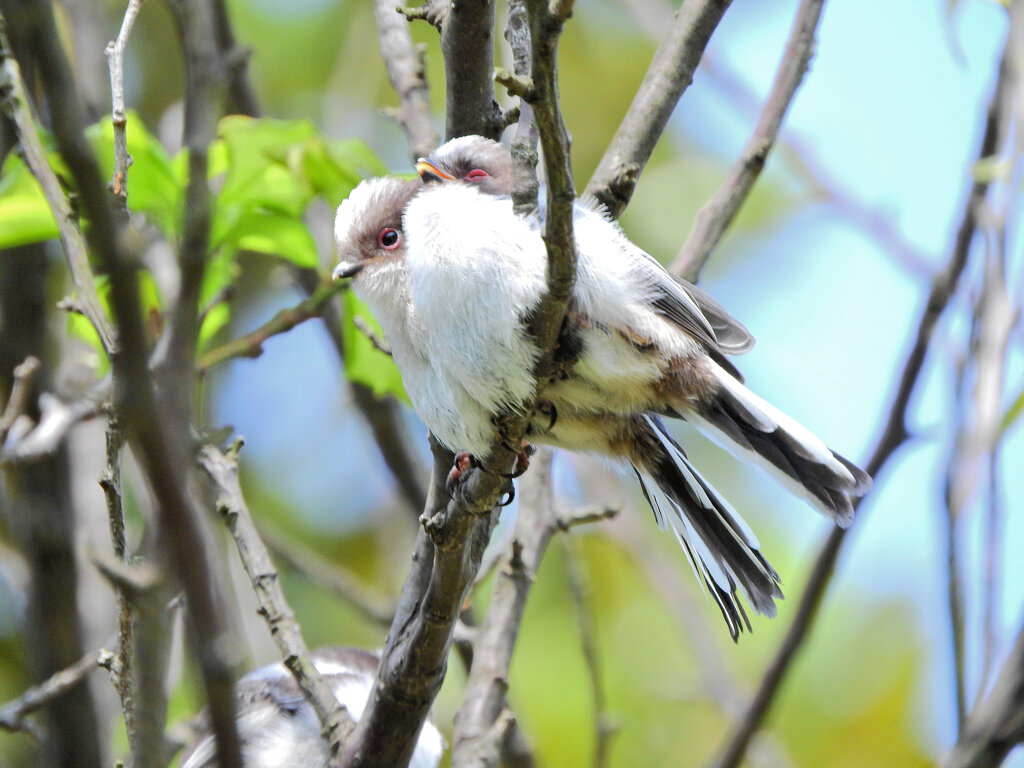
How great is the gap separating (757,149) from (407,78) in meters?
1.09

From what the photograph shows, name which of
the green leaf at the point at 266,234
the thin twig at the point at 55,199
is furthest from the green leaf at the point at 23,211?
the green leaf at the point at 266,234

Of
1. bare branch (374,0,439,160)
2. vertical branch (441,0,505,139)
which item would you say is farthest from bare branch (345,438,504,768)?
bare branch (374,0,439,160)

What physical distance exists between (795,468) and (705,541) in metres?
0.38

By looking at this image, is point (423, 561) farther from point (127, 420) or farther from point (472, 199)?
point (127, 420)

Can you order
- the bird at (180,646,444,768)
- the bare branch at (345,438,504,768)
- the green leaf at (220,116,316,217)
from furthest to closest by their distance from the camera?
the bird at (180,646,444,768) → the green leaf at (220,116,316,217) → the bare branch at (345,438,504,768)

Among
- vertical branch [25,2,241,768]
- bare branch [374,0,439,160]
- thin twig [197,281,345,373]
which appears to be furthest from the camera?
bare branch [374,0,439,160]

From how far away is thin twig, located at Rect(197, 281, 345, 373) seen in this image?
277 centimetres

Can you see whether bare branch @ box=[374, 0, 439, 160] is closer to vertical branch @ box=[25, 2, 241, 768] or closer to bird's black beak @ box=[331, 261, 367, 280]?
bird's black beak @ box=[331, 261, 367, 280]

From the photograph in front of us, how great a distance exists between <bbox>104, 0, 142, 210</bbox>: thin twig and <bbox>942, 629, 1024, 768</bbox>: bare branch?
220cm

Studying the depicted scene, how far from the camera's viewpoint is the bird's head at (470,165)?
7.63 ft

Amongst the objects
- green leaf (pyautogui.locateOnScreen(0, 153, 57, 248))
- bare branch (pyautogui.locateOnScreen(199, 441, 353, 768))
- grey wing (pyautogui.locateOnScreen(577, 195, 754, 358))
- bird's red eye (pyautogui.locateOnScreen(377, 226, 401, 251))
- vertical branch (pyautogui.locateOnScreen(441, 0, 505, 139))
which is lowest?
bare branch (pyautogui.locateOnScreen(199, 441, 353, 768))

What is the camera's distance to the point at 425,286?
212 cm

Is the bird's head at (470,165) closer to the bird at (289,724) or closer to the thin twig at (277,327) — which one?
the thin twig at (277,327)

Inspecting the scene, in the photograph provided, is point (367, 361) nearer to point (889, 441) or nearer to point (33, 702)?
point (33, 702)
